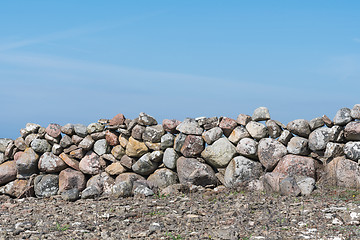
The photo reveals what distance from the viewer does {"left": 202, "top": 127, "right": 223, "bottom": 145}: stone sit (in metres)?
9.35

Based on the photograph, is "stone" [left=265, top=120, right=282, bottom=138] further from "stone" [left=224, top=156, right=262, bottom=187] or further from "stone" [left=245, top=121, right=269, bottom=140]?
"stone" [left=224, top=156, right=262, bottom=187]

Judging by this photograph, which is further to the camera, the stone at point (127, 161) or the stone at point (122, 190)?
the stone at point (127, 161)

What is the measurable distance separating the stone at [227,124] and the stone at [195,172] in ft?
2.98

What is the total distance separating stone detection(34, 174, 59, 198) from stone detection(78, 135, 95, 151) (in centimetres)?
106

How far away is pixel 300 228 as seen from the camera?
6125mm

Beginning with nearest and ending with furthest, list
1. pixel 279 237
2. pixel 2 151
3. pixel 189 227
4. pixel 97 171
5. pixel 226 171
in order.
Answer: pixel 279 237
pixel 189 227
pixel 226 171
pixel 97 171
pixel 2 151

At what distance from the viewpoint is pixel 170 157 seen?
9617 millimetres

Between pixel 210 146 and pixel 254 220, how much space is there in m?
3.02

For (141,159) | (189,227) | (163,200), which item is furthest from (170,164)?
(189,227)

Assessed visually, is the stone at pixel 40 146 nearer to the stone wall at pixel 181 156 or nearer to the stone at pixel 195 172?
the stone wall at pixel 181 156

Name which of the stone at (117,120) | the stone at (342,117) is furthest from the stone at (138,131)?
the stone at (342,117)

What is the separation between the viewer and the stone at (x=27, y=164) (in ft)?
35.1

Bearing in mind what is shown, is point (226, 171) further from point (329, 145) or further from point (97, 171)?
point (97, 171)

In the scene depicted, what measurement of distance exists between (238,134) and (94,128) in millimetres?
3526
